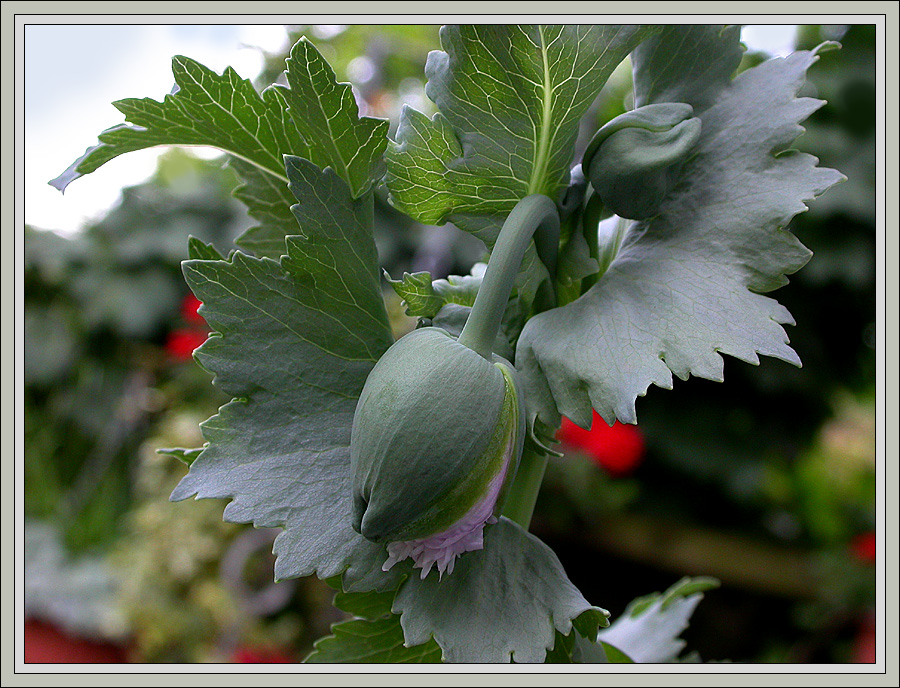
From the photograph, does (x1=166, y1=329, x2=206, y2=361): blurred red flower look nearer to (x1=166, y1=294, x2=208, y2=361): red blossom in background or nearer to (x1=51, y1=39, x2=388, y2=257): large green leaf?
(x1=166, y1=294, x2=208, y2=361): red blossom in background

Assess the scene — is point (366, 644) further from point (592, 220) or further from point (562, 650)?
point (592, 220)

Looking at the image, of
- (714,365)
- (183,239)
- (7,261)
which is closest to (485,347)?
(714,365)

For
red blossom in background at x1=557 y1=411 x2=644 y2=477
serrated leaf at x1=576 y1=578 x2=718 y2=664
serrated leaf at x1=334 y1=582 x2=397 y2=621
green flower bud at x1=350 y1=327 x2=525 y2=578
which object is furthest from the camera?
red blossom in background at x1=557 y1=411 x2=644 y2=477

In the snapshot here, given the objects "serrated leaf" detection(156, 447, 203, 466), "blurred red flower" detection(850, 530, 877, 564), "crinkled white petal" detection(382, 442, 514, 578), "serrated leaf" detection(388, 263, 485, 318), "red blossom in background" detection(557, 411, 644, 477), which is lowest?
"blurred red flower" detection(850, 530, 877, 564)

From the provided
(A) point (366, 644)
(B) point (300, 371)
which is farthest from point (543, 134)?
(A) point (366, 644)

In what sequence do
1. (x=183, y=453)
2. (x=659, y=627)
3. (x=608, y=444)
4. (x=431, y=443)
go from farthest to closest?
(x=608, y=444), (x=659, y=627), (x=183, y=453), (x=431, y=443)

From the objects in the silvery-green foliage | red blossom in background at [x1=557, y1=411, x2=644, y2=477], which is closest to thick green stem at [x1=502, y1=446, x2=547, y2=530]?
the silvery-green foliage

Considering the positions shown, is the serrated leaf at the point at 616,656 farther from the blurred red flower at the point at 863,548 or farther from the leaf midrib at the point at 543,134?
the blurred red flower at the point at 863,548

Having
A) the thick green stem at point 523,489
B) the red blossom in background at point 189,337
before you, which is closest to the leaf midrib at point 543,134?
the thick green stem at point 523,489
